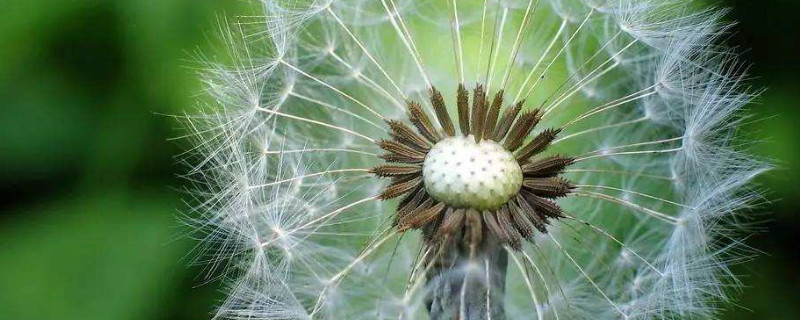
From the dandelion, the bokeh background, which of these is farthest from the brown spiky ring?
the bokeh background

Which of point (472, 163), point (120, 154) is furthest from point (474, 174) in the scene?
point (120, 154)

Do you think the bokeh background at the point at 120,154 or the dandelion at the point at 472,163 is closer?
the dandelion at the point at 472,163

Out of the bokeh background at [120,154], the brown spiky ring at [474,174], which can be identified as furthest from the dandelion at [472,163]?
the bokeh background at [120,154]

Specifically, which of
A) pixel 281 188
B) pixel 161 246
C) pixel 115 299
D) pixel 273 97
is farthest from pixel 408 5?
pixel 115 299

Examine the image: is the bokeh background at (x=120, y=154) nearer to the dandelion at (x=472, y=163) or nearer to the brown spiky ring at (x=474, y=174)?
the dandelion at (x=472, y=163)

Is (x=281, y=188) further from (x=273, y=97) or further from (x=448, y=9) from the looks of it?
(x=448, y=9)

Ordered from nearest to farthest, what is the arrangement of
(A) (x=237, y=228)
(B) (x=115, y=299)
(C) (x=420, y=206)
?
(C) (x=420, y=206) < (A) (x=237, y=228) < (B) (x=115, y=299)
